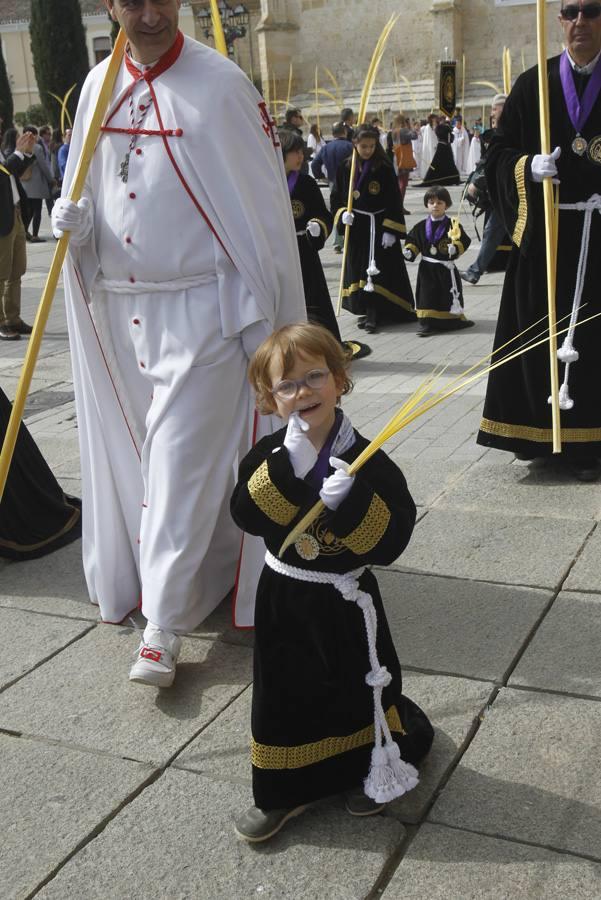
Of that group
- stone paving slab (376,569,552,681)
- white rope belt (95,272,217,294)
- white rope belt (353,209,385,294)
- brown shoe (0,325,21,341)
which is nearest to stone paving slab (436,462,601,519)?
stone paving slab (376,569,552,681)

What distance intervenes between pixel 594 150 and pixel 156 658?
9.53 feet

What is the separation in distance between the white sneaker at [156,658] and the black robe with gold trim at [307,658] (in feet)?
2.29

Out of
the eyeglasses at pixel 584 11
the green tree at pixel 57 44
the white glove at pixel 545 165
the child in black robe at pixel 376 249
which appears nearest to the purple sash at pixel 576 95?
the eyeglasses at pixel 584 11

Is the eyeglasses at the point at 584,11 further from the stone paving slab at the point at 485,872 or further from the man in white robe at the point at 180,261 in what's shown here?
the stone paving slab at the point at 485,872

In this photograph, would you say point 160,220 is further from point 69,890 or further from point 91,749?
point 69,890

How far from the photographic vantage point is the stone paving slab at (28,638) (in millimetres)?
3635

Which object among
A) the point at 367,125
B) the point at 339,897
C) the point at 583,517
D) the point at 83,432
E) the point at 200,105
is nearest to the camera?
the point at 339,897

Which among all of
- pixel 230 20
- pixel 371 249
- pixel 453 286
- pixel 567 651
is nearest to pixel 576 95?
pixel 567 651

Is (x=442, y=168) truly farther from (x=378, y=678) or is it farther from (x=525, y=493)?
(x=378, y=678)

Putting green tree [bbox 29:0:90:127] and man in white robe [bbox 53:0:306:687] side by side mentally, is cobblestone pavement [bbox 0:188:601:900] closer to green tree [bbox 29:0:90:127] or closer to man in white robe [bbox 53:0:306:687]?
man in white robe [bbox 53:0:306:687]

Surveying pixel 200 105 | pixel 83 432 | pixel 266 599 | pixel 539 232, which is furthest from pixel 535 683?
pixel 539 232

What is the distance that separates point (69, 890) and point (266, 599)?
0.80m

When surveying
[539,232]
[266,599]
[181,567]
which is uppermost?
[539,232]

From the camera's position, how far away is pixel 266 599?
273 cm
